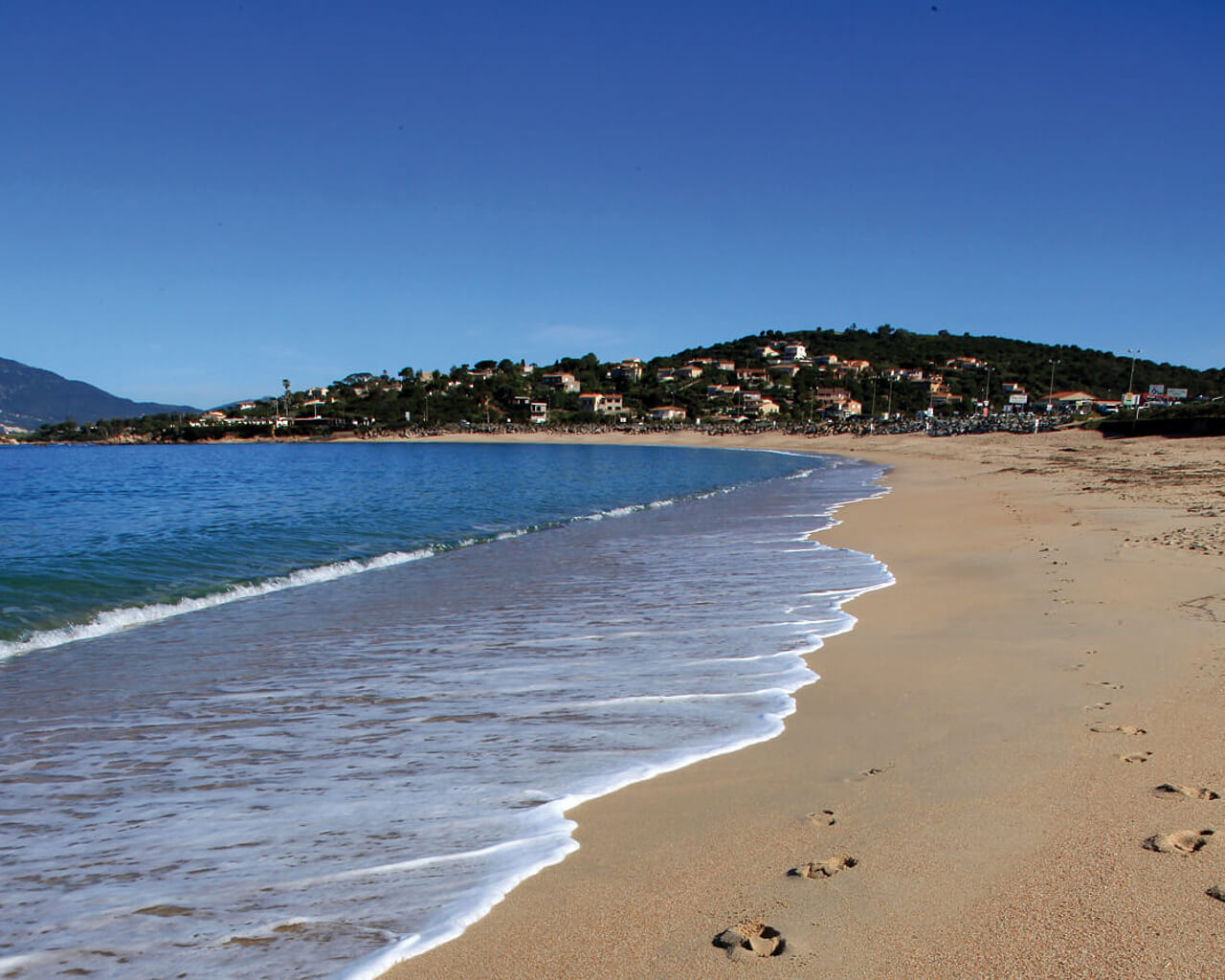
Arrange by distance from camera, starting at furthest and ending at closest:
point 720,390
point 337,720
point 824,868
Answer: point 720,390, point 337,720, point 824,868

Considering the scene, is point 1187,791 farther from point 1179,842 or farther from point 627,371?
point 627,371

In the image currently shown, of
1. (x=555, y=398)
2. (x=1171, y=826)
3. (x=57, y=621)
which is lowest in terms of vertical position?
(x=57, y=621)

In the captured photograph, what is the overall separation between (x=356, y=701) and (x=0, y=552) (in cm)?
1163

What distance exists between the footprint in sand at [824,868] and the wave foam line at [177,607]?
24.5 ft

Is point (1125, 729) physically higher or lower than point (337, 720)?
higher

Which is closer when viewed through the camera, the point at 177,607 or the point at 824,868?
the point at 824,868

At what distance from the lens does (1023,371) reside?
159 metres

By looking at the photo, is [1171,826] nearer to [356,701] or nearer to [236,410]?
[356,701]

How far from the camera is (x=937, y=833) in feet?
9.97

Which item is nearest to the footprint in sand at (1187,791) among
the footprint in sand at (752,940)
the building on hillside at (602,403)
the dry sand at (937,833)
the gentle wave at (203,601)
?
the dry sand at (937,833)

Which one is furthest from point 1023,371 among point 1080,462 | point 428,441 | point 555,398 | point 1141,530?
point 1141,530

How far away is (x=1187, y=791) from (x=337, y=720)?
4513 mm

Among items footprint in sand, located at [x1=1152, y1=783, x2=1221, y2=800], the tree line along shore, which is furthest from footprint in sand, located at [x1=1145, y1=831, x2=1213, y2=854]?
the tree line along shore

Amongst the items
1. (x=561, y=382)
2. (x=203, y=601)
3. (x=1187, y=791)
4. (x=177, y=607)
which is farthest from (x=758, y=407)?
(x=1187, y=791)
